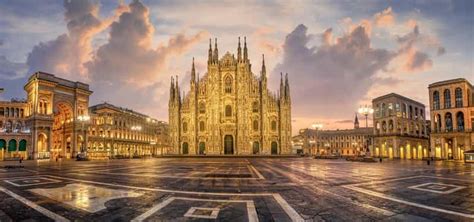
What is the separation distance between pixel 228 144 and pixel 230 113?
310 inches

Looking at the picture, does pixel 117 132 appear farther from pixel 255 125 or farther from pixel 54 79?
pixel 255 125

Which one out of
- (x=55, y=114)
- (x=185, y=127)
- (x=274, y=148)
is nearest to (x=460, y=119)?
(x=274, y=148)

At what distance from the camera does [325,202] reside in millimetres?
9609

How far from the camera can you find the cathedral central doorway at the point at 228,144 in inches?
2911

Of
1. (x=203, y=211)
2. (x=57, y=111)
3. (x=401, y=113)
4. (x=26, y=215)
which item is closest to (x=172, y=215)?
(x=203, y=211)

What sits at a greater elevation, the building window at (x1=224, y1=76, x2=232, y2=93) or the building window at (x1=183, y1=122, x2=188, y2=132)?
the building window at (x1=224, y1=76, x2=232, y2=93)

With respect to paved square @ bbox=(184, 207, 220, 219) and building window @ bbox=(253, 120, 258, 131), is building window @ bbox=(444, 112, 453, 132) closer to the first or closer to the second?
building window @ bbox=(253, 120, 258, 131)

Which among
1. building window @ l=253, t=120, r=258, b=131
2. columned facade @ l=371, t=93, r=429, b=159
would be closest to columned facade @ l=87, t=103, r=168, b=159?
building window @ l=253, t=120, r=258, b=131

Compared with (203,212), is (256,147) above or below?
below

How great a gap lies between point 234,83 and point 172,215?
223ft

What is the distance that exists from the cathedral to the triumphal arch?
21829mm

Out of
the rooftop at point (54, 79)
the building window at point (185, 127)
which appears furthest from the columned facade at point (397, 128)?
the rooftop at point (54, 79)

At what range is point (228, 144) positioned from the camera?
244ft

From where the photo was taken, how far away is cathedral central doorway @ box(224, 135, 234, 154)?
243ft
